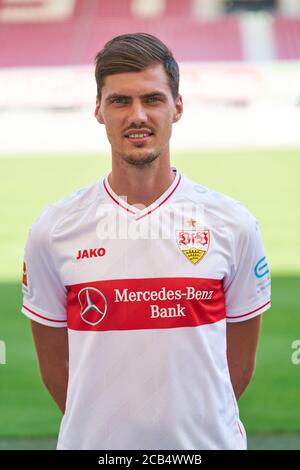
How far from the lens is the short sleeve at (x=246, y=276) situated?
8.04 feet

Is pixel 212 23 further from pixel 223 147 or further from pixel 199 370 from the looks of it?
pixel 199 370

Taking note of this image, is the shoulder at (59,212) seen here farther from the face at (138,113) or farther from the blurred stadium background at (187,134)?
the blurred stadium background at (187,134)

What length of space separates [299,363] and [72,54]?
1935cm

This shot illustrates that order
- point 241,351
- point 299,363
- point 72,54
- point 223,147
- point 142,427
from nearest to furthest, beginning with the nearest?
1. point 142,427
2. point 241,351
3. point 299,363
4. point 223,147
5. point 72,54

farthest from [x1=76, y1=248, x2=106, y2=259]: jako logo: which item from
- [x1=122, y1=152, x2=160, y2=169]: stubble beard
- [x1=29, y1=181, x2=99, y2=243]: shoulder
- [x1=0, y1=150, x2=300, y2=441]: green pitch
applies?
[x1=0, y1=150, x2=300, y2=441]: green pitch

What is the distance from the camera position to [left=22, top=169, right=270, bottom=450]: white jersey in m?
2.27

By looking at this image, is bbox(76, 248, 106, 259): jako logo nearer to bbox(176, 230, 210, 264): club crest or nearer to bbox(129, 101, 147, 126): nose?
bbox(176, 230, 210, 264): club crest

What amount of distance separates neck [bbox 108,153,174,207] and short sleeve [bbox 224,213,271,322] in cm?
24

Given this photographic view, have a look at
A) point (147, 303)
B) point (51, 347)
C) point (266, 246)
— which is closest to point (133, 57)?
point (147, 303)

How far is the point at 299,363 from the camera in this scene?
6.99 metres

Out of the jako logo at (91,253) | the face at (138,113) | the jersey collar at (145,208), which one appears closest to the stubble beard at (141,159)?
the face at (138,113)

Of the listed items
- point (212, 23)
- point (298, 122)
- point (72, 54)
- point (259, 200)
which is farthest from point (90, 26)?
point (259, 200)

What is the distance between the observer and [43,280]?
2.50 meters

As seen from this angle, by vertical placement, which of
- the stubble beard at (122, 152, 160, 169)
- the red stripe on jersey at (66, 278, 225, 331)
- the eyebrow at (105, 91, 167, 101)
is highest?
the eyebrow at (105, 91, 167, 101)
